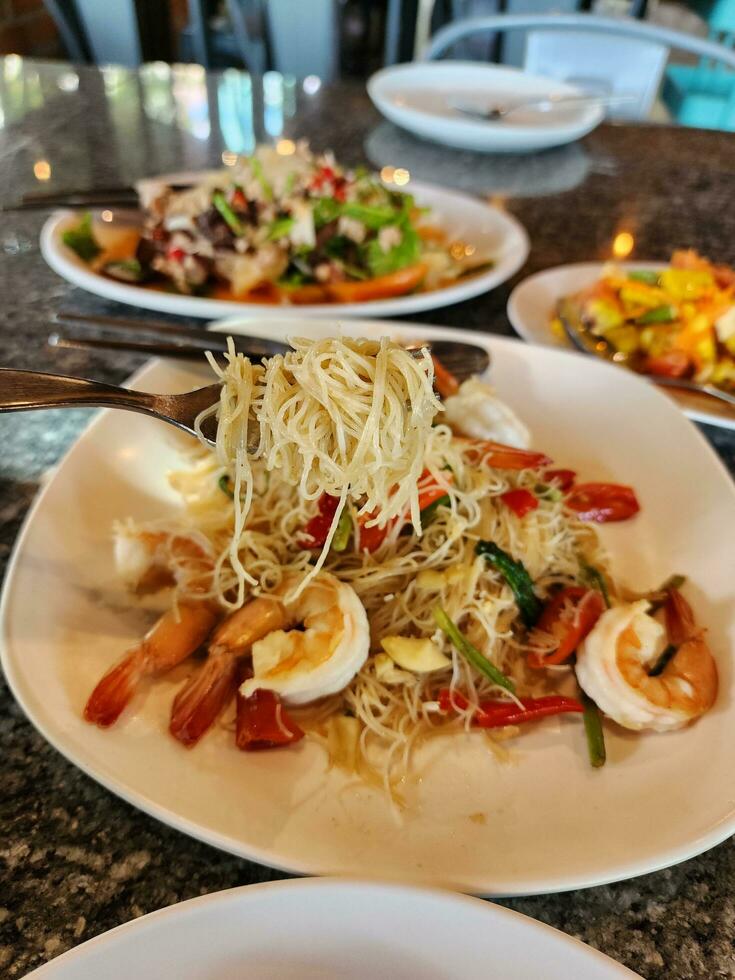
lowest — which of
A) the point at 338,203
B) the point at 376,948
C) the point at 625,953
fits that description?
the point at 625,953

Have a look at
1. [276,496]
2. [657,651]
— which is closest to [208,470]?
[276,496]

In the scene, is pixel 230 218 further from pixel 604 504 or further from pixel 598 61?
pixel 598 61

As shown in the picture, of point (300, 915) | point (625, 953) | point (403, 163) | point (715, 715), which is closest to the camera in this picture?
point (300, 915)

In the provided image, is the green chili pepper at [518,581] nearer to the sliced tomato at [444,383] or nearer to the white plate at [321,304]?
the sliced tomato at [444,383]

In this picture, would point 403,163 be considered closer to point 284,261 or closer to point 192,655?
point 284,261

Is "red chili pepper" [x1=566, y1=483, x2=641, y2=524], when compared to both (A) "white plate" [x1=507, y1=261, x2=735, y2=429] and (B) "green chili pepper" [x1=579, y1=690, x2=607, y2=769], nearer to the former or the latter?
(A) "white plate" [x1=507, y1=261, x2=735, y2=429]

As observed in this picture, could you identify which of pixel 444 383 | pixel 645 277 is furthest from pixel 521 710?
pixel 645 277
